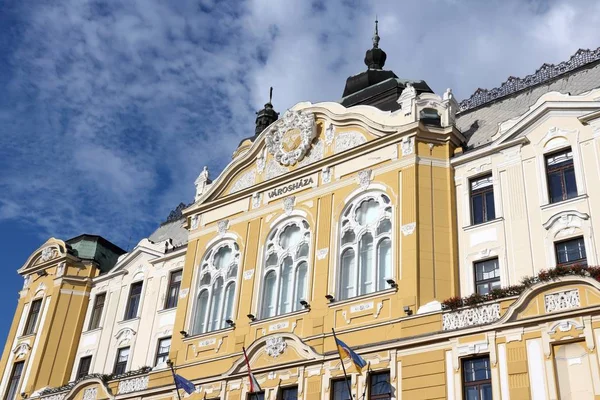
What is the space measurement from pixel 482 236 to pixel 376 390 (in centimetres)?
592

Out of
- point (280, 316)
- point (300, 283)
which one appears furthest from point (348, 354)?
point (300, 283)

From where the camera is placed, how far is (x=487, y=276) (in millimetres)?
24266

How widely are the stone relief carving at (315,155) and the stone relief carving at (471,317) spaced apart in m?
9.37

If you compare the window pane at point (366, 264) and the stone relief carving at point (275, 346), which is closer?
the window pane at point (366, 264)

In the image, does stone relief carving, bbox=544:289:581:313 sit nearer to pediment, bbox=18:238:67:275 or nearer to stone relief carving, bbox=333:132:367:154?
stone relief carving, bbox=333:132:367:154

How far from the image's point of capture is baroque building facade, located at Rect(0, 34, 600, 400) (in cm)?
2175

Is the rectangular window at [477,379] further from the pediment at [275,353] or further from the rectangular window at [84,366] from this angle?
the rectangular window at [84,366]

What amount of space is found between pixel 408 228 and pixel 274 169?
7694 mm

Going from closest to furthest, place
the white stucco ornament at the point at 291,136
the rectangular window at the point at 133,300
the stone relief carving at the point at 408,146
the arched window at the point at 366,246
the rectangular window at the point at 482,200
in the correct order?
the rectangular window at the point at 482,200 → the arched window at the point at 366,246 → the stone relief carving at the point at 408,146 → the white stucco ornament at the point at 291,136 → the rectangular window at the point at 133,300

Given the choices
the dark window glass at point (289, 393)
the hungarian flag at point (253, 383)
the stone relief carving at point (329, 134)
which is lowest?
the dark window glass at point (289, 393)

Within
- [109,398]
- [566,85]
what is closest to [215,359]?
[109,398]

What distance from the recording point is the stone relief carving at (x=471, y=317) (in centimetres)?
2203

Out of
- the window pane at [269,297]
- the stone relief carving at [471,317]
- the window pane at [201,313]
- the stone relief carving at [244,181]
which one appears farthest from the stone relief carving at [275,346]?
the stone relief carving at [244,181]

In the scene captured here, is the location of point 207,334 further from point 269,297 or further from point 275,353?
point 275,353
